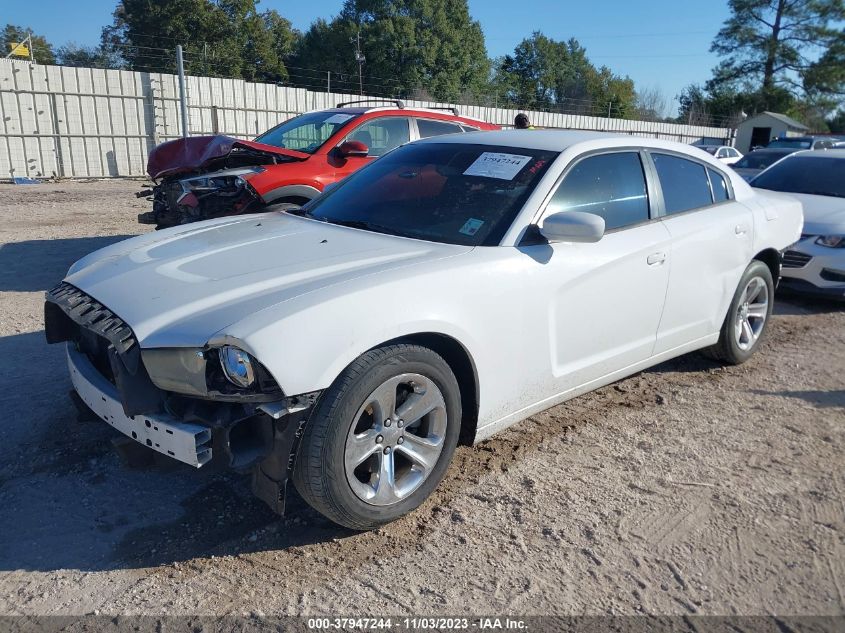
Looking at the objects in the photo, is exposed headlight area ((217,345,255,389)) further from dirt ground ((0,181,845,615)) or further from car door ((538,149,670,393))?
car door ((538,149,670,393))

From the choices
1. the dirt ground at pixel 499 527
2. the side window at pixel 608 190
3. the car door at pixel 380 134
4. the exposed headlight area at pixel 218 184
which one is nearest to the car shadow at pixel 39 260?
the exposed headlight area at pixel 218 184

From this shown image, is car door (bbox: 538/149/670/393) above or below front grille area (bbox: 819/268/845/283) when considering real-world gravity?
above

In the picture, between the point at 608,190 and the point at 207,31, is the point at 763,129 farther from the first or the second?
the point at 608,190

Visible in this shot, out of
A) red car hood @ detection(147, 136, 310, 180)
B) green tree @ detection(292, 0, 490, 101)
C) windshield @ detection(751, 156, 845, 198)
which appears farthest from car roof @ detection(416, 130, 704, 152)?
green tree @ detection(292, 0, 490, 101)

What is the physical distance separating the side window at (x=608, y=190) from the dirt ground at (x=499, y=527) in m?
1.25

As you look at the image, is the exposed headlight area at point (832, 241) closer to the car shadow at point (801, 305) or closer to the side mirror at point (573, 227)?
the car shadow at point (801, 305)

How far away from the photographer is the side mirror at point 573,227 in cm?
324

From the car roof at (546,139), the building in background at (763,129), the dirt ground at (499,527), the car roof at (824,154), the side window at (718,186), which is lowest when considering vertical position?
the dirt ground at (499,527)

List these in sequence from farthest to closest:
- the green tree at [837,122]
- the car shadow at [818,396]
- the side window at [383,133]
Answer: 1. the green tree at [837,122]
2. the side window at [383,133]
3. the car shadow at [818,396]

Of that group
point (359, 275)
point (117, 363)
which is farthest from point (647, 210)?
point (117, 363)

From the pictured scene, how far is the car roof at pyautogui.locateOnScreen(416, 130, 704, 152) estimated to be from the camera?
3891 mm

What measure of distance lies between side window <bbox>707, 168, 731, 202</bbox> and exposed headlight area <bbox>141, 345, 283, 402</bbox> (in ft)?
11.8

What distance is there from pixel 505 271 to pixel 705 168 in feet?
7.77

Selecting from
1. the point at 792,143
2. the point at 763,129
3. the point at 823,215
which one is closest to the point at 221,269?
the point at 823,215
